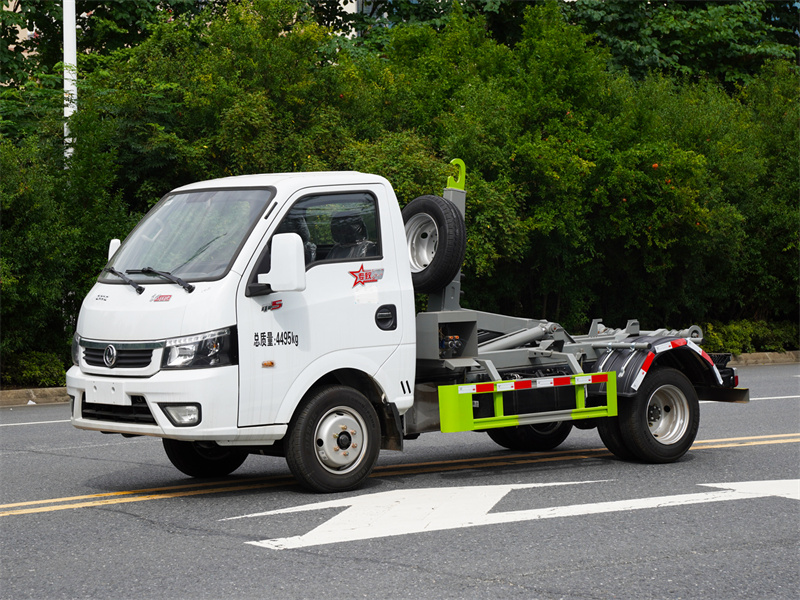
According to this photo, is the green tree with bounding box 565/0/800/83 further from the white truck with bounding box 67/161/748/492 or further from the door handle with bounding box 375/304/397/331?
the door handle with bounding box 375/304/397/331

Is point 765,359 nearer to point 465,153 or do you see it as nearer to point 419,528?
point 465,153

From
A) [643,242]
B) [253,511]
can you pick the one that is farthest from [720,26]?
[253,511]

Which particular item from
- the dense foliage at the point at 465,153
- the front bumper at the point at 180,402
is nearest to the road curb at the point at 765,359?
the dense foliage at the point at 465,153

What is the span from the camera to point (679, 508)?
764 cm

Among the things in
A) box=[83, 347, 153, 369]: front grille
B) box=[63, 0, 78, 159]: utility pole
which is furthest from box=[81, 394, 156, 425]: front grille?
box=[63, 0, 78, 159]: utility pole

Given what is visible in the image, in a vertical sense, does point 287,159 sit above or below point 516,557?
above

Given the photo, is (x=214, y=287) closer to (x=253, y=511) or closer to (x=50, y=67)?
(x=253, y=511)

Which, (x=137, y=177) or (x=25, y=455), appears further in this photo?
(x=137, y=177)

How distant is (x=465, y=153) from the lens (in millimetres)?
20906

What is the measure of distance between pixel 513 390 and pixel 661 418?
5.40 feet

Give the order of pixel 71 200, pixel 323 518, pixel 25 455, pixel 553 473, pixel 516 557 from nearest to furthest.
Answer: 1. pixel 516 557
2. pixel 323 518
3. pixel 553 473
4. pixel 25 455
5. pixel 71 200

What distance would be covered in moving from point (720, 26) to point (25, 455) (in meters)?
26.3

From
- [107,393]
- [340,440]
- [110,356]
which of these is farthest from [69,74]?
[340,440]

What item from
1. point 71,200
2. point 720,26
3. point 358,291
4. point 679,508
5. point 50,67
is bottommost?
point 679,508
